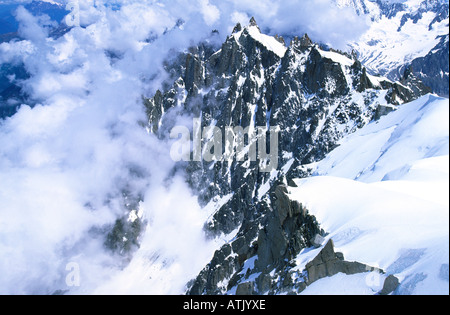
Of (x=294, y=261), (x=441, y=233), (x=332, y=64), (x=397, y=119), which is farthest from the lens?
(x=332, y=64)

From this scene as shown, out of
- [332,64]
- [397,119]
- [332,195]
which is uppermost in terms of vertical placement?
[332,64]

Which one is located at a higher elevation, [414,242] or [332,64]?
[332,64]

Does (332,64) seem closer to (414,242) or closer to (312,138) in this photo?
(312,138)

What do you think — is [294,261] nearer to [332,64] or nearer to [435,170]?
[435,170]
